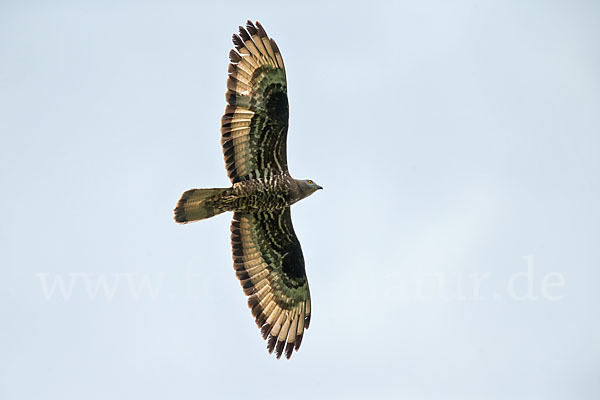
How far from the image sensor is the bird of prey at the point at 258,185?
15594 millimetres

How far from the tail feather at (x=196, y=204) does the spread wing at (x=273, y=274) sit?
100 centimetres

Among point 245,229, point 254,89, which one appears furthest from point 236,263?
point 254,89

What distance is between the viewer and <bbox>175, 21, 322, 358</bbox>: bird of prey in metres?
15.6

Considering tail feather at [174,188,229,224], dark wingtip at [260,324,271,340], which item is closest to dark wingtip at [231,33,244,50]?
tail feather at [174,188,229,224]

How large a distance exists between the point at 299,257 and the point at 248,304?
140cm

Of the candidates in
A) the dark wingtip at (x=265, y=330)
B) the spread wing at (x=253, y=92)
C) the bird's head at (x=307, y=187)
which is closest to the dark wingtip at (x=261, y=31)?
the spread wing at (x=253, y=92)

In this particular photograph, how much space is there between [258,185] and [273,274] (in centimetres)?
211

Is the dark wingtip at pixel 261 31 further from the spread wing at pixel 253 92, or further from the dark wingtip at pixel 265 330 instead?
the dark wingtip at pixel 265 330

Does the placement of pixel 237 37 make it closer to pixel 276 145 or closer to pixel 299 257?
pixel 276 145

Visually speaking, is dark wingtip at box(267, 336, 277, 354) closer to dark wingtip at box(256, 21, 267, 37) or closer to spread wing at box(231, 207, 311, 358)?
spread wing at box(231, 207, 311, 358)

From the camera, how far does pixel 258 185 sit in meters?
15.8

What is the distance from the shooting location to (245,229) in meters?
16.6

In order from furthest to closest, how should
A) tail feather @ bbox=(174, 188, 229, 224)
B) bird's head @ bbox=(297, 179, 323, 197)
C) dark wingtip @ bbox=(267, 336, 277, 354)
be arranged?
1. dark wingtip @ bbox=(267, 336, 277, 354)
2. bird's head @ bbox=(297, 179, 323, 197)
3. tail feather @ bbox=(174, 188, 229, 224)

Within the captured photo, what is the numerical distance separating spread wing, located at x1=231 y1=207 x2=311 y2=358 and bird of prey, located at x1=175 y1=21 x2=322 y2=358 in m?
0.02
